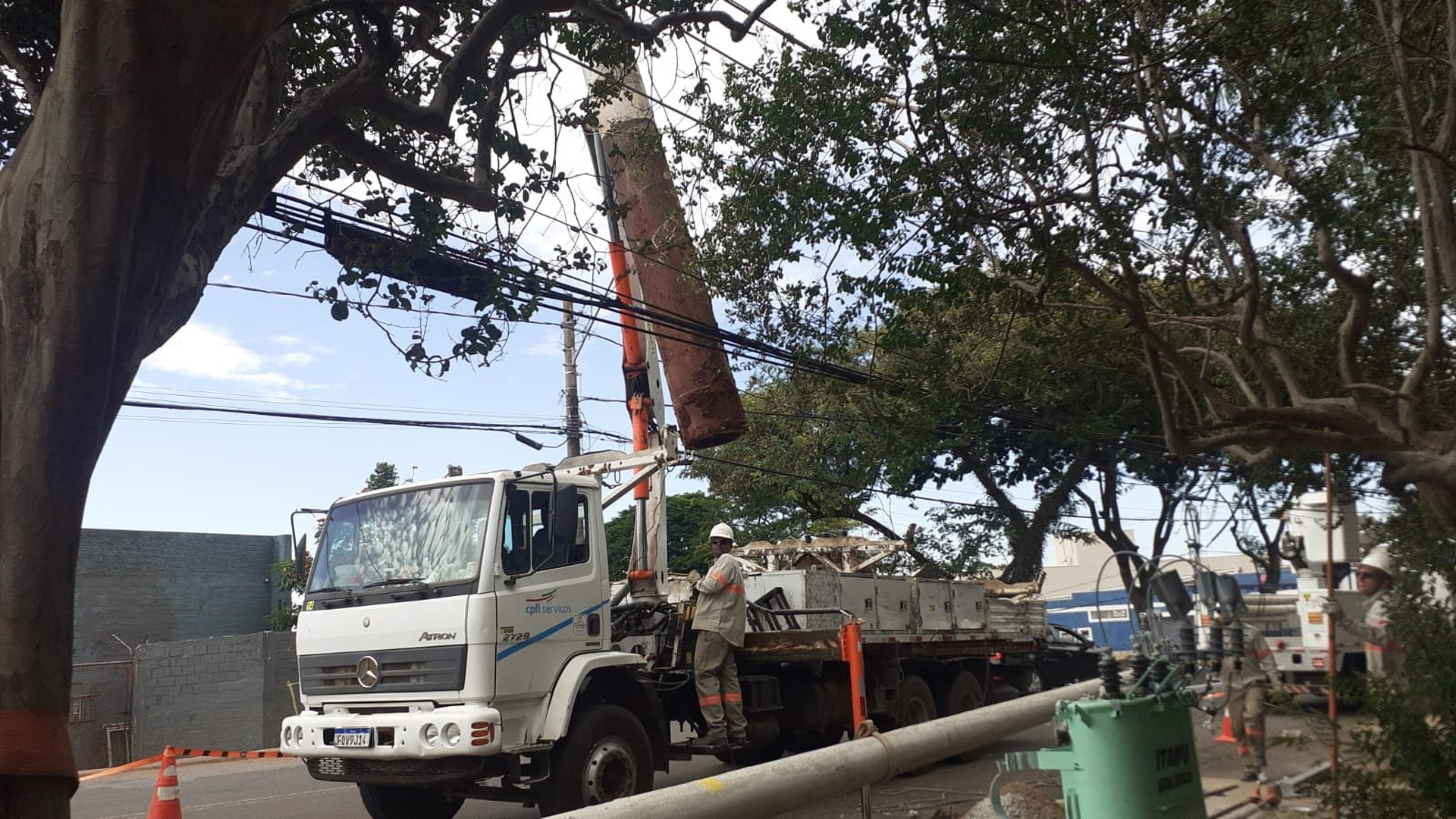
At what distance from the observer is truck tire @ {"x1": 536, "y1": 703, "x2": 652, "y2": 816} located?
7.90m

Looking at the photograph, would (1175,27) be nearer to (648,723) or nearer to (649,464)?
(649,464)

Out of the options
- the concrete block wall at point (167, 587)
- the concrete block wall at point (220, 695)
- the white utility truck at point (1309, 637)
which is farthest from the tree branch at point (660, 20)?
the concrete block wall at point (167, 587)

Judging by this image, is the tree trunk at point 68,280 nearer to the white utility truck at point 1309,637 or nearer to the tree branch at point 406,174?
the tree branch at point 406,174

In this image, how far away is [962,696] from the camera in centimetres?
1306

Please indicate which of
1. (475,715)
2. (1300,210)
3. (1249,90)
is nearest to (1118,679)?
(475,715)

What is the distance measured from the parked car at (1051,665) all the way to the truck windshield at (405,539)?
8245mm

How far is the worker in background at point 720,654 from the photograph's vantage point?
943 centimetres

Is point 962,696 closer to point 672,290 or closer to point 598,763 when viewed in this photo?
point 672,290

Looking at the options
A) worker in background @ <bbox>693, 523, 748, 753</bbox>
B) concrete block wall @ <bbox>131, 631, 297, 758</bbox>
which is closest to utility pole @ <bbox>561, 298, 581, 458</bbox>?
concrete block wall @ <bbox>131, 631, 297, 758</bbox>

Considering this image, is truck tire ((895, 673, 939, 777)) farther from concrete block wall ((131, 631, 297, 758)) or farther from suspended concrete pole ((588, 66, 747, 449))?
concrete block wall ((131, 631, 297, 758))

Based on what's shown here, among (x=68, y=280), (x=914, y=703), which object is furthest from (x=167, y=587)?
(x=68, y=280)

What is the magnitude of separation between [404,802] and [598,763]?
1.62 metres

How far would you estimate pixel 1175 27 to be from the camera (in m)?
9.52

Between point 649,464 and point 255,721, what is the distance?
11932mm
